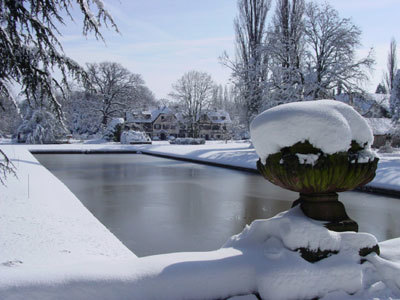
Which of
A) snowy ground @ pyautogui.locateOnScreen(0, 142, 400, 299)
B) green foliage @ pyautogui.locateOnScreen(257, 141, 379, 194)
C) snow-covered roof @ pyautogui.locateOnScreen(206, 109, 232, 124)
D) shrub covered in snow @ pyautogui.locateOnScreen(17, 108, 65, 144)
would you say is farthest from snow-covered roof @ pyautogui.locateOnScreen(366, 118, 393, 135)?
snowy ground @ pyautogui.locateOnScreen(0, 142, 400, 299)

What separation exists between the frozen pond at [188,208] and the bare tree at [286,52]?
852 cm

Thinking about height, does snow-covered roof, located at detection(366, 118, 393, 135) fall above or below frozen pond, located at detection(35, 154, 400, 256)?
above

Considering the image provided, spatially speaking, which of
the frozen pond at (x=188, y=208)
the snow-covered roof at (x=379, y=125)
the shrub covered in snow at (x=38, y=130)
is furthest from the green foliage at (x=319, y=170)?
the shrub covered in snow at (x=38, y=130)

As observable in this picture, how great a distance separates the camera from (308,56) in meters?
21.8

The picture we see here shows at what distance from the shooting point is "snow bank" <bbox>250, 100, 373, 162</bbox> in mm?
2621

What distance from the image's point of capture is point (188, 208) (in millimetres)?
9508

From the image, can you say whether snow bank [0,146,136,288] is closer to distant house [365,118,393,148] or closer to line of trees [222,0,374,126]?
line of trees [222,0,374,126]

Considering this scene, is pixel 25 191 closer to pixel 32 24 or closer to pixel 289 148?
pixel 32 24

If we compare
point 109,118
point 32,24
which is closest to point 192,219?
point 32,24

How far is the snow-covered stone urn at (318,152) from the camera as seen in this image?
103 inches

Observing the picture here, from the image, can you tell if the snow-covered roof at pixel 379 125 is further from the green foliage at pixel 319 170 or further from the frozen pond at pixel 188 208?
the green foliage at pixel 319 170

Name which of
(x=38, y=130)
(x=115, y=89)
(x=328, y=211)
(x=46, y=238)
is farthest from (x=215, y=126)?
(x=328, y=211)

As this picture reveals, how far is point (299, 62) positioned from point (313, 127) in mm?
21877

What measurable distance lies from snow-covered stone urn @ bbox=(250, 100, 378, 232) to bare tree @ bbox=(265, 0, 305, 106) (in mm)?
19415
